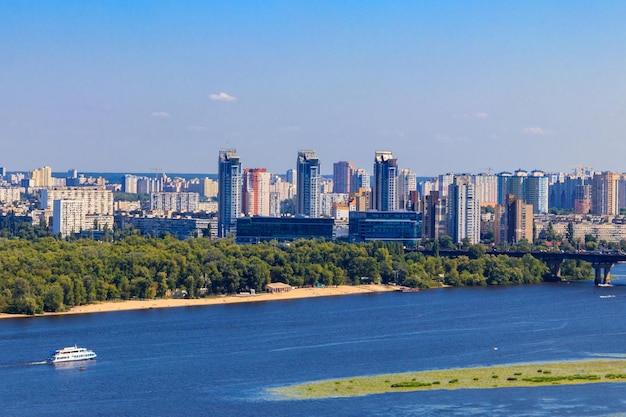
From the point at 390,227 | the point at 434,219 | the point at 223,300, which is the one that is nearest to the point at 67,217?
the point at 390,227

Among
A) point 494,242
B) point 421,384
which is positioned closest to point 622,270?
point 494,242

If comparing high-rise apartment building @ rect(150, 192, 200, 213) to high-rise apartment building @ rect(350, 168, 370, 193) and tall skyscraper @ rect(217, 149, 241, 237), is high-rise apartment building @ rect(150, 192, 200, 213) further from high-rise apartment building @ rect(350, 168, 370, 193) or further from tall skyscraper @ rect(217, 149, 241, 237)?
tall skyscraper @ rect(217, 149, 241, 237)

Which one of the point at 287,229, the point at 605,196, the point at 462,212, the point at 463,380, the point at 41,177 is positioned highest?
the point at 41,177

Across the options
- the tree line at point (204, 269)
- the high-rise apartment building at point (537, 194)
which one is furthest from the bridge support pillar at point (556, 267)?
the high-rise apartment building at point (537, 194)

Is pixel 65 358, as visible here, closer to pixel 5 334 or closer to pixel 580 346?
pixel 5 334

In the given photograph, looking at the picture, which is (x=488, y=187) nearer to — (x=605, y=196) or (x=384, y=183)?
(x=605, y=196)
